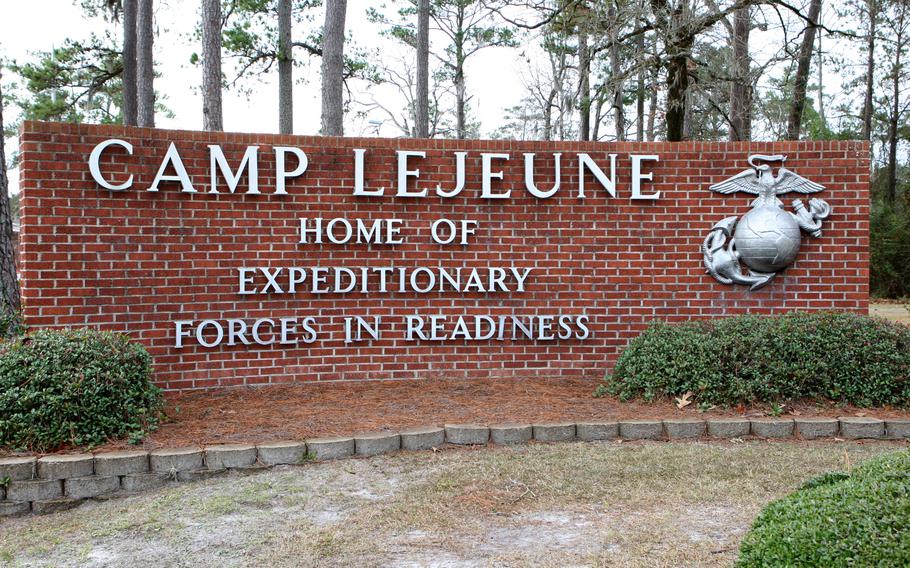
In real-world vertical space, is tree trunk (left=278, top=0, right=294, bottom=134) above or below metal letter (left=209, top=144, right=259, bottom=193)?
above

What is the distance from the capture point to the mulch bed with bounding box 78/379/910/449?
5516 millimetres

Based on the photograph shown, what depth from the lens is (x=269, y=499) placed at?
4.42 m

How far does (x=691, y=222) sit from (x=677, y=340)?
1652 mm

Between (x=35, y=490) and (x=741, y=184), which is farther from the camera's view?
(x=741, y=184)

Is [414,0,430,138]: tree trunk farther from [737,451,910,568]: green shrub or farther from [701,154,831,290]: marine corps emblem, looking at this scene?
[737,451,910,568]: green shrub

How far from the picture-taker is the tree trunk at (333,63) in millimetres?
13609

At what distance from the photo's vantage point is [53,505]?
4.53m

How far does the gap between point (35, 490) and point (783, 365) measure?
213 inches

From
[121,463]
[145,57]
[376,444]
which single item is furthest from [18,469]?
[145,57]

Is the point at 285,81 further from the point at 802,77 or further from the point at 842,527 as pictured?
the point at 842,527

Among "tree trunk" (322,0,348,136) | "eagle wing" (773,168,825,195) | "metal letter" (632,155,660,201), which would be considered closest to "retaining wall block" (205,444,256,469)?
"metal letter" (632,155,660,201)

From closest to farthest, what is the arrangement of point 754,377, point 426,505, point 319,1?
point 426,505
point 754,377
point 319,1

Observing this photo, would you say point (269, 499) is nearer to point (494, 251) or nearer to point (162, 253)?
point (162, 253)

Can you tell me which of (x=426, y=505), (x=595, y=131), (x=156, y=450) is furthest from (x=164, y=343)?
(x=595, y=131)
